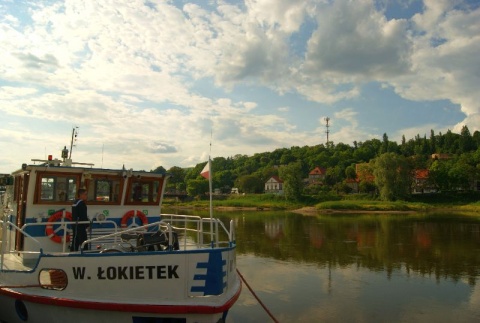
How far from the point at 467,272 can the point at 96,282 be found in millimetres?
16402

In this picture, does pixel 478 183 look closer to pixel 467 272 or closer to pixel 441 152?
pixel 441 152

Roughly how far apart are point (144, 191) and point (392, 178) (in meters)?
73.1

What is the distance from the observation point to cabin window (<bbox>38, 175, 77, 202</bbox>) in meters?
10.6

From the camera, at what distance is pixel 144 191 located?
468 inches

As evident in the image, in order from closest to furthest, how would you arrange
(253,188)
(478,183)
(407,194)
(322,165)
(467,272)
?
1. (467,272)
2. (407,194)
3. (478,183)
4. (253,188)
5. (322,165)

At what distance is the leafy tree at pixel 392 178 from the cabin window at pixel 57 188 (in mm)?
73344

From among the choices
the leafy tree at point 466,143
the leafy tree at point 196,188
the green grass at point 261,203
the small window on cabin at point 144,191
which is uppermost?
the leafy tree at point 466,143

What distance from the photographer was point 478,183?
9575 centimetres

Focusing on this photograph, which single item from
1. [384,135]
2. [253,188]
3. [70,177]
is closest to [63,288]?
[70,177]

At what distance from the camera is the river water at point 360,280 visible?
1267 cm

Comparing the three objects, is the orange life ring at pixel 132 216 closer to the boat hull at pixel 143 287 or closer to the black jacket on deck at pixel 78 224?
the black jacket on deck at pixel 78 224

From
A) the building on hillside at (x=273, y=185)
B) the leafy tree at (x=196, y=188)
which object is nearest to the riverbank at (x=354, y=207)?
the leafy tree at (x=196, y=188)

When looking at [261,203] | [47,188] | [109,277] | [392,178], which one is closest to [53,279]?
[109,277]

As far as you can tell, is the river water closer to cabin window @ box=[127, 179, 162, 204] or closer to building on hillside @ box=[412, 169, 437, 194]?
cabin window @ box=[127, 179, 162, 204]
